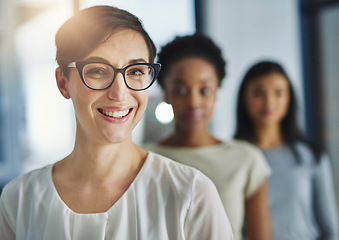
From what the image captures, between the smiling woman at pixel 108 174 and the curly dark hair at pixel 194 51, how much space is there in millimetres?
187

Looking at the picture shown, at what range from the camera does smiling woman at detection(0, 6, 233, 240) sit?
1.15 feet

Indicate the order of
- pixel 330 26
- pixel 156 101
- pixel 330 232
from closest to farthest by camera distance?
1. pixel 156 101
2. pixel 330 232
3. pixel 330 26

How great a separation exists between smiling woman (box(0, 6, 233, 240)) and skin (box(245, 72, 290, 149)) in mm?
506

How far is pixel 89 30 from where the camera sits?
0.35 metres

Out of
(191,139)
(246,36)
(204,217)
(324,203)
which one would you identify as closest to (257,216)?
(191,139)

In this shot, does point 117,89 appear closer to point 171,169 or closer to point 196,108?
point 171,169

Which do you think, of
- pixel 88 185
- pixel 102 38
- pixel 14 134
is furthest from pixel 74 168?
pixel 14 134

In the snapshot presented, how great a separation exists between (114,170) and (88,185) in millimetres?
31

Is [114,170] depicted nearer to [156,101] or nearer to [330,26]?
[156,101]

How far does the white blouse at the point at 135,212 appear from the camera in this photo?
0.37 meters

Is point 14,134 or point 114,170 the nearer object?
point 114,170

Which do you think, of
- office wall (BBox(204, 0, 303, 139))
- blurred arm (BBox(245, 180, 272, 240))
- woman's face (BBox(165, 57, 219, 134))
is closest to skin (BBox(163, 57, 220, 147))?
woman's face (BBox(165, 57, 219, 134))

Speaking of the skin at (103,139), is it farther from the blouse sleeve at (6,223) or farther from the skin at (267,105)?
the skin at (267,105)

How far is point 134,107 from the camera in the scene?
0.37 m
